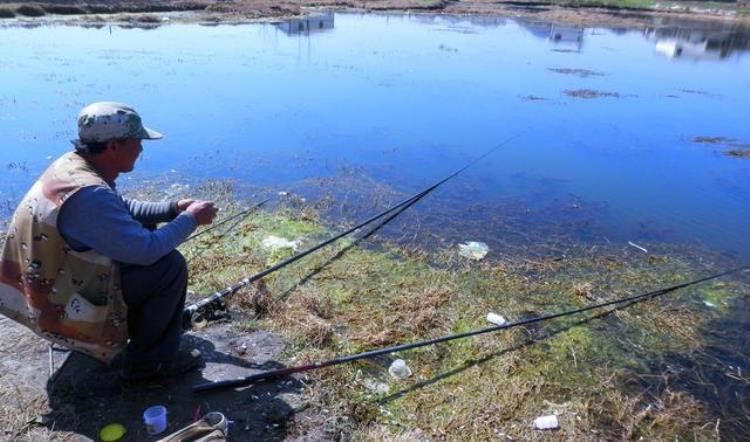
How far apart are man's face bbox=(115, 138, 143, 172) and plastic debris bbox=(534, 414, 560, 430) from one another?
287 cm

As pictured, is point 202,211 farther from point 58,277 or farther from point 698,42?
point 698,42

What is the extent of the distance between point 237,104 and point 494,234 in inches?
283

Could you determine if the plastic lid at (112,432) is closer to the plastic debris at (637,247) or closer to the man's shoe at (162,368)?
the man's shoe at (162,368)

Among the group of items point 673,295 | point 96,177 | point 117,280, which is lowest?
point 673,295

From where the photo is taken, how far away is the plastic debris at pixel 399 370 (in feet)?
12.3

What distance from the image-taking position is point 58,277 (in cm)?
274

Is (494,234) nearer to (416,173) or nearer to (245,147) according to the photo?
(416,173)

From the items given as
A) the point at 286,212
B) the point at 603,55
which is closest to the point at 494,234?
the point at 286,212

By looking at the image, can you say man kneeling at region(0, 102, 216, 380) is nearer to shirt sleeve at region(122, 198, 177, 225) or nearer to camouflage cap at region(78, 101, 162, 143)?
camouflage cap at region(78, 101, 162, 143)

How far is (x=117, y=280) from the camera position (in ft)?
9.32

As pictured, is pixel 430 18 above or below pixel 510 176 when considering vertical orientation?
above

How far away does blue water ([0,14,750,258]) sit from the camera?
7926mm

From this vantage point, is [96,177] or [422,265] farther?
[422,265]

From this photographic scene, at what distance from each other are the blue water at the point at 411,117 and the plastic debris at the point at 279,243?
1880mm
